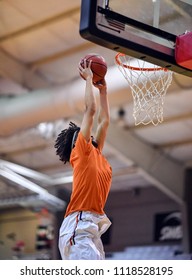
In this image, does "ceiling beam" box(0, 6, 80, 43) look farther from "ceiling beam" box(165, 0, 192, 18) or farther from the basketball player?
the basketball player

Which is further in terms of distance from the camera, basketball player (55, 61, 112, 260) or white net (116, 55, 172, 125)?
white net (116, 55, 172, 125)

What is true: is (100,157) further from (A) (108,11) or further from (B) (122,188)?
(B) (122,188)

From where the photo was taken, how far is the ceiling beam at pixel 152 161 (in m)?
10.6

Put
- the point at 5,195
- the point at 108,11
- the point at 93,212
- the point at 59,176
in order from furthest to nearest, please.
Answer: the point at 5,195 < the point at 59,176 < the point at 108,11 < the point at 93,212

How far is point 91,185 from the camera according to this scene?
3.65 m

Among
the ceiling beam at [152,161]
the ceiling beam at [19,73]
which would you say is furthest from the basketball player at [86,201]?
the ceiling beam at [152,161]

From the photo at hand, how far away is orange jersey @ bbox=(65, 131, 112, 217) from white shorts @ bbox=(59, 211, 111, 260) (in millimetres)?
54

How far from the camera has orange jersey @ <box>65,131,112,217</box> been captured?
12.0 ft

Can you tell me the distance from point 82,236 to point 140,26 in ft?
5.40

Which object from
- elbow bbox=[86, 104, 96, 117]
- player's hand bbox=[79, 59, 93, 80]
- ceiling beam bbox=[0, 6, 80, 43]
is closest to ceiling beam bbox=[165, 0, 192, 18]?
player's hand bbox=[79, 59, 93, 80]

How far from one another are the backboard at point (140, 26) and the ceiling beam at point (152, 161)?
5797 mm

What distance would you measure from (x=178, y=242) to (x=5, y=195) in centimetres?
469

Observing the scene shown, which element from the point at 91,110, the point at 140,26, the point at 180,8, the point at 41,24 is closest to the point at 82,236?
the point at 91,110
